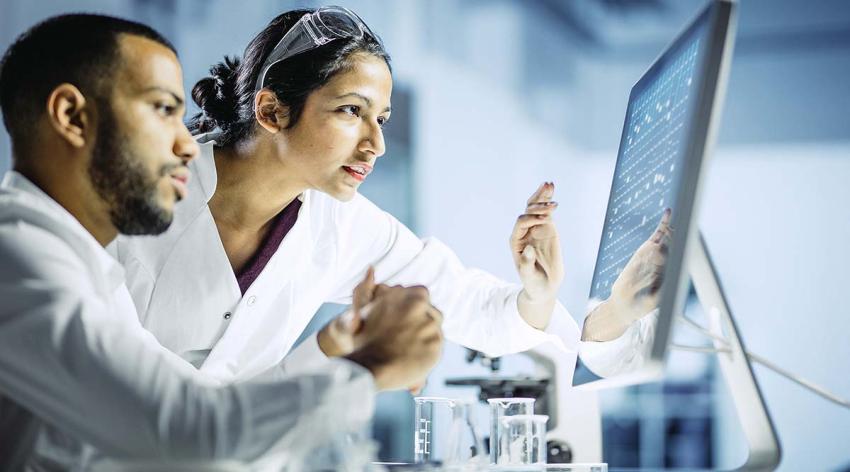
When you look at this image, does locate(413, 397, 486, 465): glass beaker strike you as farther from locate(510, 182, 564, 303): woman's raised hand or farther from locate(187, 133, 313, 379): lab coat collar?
locate(187, 133, 313, 379): lab coat collar

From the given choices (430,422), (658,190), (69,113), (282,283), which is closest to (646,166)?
(658,190)

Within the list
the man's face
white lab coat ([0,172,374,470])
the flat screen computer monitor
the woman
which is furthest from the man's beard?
the woman

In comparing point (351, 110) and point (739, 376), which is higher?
point (351, 110)

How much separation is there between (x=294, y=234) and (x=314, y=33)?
419 mm

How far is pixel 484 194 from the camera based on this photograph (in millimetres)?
5086

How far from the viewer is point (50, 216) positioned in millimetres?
924

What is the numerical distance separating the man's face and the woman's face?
747 millimetres

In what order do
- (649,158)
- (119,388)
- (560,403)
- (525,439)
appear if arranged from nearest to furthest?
1. (119,388)
2. (649,158)
3. (525,439)
4. (560,403)

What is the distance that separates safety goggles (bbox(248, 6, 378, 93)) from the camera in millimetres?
1878

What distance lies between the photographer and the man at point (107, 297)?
81 cm

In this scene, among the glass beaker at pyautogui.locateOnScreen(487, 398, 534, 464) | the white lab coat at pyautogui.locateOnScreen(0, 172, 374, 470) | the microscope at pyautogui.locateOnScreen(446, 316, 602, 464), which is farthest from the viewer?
the microscope at pyautogui.locateOnScreen(446, 316, 602, 464)

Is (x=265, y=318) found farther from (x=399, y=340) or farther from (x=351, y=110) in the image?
(x=399, y=340)

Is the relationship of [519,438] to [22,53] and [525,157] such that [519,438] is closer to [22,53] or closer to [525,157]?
[22,53]

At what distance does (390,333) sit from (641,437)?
488 centimetres
